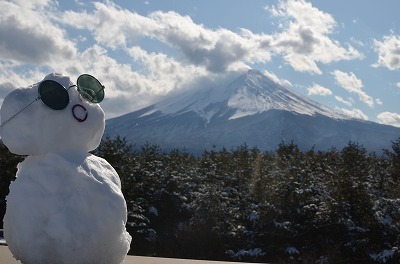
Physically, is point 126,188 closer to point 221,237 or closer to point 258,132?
point 221,237

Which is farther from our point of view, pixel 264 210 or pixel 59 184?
pixel 264 210

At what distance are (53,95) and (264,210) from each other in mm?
14742

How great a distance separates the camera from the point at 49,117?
734 centimetres

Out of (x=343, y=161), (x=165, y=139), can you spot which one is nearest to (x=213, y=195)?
(x=343, y=161)

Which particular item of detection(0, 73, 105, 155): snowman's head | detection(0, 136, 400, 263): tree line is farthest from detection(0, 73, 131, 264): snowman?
detection(0, 136, 400, 263): tree line

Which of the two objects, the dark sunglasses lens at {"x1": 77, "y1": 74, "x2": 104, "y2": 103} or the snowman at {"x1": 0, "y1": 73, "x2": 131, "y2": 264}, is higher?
the dark sunglasses lens at {"x1": 77, "y1": 74, "x2": 104, "y2": 103}

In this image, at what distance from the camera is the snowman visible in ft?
22.3

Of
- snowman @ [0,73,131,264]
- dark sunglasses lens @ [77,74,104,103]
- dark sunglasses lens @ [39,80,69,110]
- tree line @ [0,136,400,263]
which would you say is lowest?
tree line @ [0,136,400,263]

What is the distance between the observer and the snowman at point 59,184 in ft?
22.3

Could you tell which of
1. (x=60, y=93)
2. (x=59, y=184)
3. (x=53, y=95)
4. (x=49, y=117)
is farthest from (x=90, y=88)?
(x=59, y=184)

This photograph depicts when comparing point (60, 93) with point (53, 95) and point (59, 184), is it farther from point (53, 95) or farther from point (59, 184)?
point (59, 184)

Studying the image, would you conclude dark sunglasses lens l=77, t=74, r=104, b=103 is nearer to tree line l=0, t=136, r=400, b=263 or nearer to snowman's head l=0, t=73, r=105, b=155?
snowman's head l=0, t=73, r=105, b=155

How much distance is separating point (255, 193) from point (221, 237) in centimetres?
259

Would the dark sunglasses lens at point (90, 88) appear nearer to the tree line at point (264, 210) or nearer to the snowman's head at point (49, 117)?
the snowman's head at point (49, 117)
